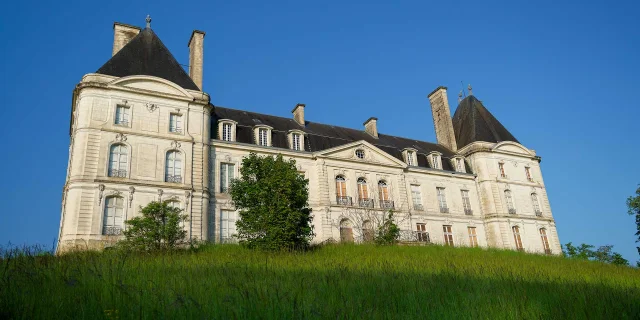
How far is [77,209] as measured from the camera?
65.0 feet

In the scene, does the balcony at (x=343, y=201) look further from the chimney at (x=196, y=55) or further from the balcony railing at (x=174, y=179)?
the chimney at (x=196, y=55)

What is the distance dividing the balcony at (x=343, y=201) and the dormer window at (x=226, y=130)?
6768 millimetres

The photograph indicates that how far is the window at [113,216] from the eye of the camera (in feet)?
66.1

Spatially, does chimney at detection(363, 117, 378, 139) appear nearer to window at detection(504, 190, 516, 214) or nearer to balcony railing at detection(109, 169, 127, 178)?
window at detection(504, 190, 516, 214)

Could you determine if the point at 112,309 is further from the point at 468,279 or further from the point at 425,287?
the point at 468,279

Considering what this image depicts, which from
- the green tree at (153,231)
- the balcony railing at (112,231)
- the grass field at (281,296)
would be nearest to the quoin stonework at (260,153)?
the balcony railing at (112,231)

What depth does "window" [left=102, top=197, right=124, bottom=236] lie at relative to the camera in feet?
66.1

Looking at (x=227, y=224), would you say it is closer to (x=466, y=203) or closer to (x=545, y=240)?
(x=466, y=203)

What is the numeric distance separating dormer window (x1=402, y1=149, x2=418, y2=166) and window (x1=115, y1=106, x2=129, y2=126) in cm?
1735

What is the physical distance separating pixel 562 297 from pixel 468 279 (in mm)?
1743

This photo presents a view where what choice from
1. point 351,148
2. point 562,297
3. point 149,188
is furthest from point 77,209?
point 562,297

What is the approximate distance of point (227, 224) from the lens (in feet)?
77.6

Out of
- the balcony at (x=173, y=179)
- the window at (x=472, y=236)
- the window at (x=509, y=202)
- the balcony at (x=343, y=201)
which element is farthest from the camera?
the window at (x=509, y=202)

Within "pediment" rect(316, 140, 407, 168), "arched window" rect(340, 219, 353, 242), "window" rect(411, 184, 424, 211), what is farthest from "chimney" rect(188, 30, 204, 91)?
"window" rect(411, 184, 424, 211)
